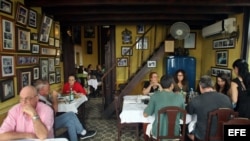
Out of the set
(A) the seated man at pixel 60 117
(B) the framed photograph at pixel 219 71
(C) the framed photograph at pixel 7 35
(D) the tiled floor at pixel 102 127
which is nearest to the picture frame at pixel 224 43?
(B) the framed photograph at pixel 219 71

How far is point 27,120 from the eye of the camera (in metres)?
2.02

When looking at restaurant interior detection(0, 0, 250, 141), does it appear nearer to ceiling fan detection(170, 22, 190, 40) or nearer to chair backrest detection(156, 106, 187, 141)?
ceiling fan detection(170, 22, 190, 40)

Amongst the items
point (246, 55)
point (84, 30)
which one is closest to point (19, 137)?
point (246, 55)

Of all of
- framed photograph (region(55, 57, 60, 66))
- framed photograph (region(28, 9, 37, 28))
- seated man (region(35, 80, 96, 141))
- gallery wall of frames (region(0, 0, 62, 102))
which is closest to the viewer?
gallery wall of frames (region(0, 0, 62, 102))

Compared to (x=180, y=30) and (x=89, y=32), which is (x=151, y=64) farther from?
(x=89, y=32)

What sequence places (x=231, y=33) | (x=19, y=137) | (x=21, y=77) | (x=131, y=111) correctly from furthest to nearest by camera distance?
1. (x=231, y=33)
2. (x=21, y=77)
3. (x=131, y=111)
4. (x=19, y=137)

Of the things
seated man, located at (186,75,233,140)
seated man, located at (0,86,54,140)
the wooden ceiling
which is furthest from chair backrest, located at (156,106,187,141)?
the wooden ceiling

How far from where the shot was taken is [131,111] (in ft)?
9.49

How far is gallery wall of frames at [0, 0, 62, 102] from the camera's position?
2.86 meters

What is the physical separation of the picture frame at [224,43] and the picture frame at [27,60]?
4249 millimetres

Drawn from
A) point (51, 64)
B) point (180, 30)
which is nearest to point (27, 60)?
point (51, 64)

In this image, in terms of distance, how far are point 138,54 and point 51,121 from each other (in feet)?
14.7

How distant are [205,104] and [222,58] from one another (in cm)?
298

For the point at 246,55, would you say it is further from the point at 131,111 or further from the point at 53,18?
the point at 53,18
